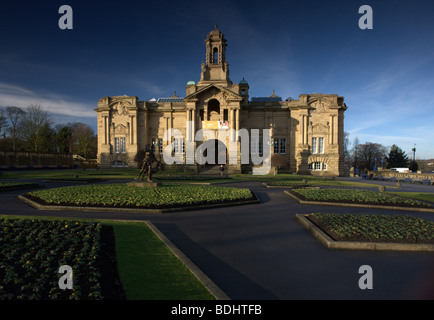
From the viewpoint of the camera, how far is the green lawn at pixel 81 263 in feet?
14.2

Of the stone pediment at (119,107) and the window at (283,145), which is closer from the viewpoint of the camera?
the window at (283,145)

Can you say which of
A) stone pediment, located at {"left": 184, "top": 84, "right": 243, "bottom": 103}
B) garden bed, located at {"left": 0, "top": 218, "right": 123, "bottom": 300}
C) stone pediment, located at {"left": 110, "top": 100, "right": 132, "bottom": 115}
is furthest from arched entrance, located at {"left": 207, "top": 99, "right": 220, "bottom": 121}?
garden bed, located at {"left": 0, "top": 218, "right": 123, "bottom": 300}

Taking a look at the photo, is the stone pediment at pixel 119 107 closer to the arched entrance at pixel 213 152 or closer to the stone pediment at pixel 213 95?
the stone pediment at pixel 213 95

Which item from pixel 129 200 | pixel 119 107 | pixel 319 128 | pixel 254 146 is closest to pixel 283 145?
pixel 254 146

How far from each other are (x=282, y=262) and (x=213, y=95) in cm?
4118

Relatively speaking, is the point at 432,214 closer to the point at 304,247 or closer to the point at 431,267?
the point at 431,267

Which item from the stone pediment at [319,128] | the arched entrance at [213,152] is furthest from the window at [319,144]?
the arched entrance at [213,152]

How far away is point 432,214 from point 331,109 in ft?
122

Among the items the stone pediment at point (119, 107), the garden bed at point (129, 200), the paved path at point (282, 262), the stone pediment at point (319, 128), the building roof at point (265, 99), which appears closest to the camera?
the paved path at point (282, 262)

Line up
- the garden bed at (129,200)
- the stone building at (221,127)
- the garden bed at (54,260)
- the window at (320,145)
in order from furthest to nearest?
the window at (320,145)
the stone building at (221,127)
the garden bed at (129,200)
the garden bed at (54,260)
